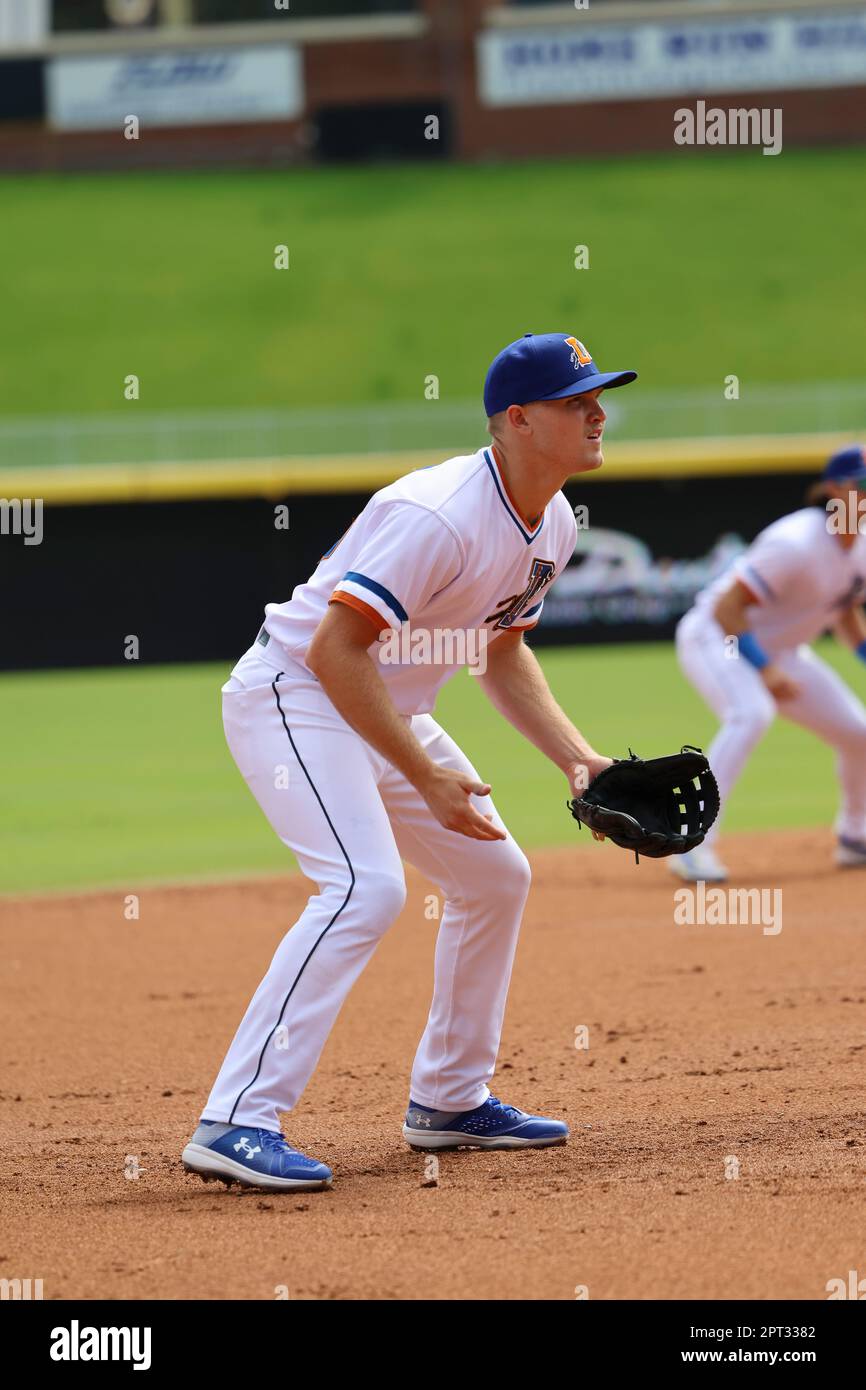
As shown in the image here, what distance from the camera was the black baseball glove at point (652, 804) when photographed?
4.92m

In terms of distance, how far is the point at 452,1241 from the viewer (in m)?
4.15

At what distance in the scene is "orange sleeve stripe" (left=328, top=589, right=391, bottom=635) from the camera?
446 centimetres

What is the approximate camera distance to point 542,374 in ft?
15.3

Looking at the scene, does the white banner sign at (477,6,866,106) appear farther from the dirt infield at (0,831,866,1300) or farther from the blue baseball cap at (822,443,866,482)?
the dirt infield at (0,831,866,1300)

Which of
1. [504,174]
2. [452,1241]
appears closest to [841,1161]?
[452,1241]

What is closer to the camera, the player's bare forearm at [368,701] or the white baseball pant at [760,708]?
the player's bare forearm at [368,701]

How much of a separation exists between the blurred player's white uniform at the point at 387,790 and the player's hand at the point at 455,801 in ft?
0.76

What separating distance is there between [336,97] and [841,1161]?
38979 millimetres

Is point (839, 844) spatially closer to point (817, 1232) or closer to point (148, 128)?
point (817, 1232)

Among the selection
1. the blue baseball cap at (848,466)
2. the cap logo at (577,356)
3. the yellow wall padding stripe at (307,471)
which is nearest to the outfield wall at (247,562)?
the yellow wall padding stripe at (307,471)

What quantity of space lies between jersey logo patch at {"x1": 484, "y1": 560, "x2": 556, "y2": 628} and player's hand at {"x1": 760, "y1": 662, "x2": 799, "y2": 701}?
4776 millimetres

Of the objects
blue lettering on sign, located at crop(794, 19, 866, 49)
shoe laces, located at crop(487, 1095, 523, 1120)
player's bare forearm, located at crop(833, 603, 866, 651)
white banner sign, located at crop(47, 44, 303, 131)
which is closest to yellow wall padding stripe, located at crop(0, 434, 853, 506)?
player's bare forearm, located at crop(833, 603, 866, 651)

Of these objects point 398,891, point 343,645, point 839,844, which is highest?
point 343,645

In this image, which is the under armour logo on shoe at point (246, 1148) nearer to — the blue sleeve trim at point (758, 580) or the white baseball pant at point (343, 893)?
the white baseball pant at point (343, 893)
